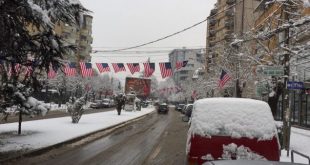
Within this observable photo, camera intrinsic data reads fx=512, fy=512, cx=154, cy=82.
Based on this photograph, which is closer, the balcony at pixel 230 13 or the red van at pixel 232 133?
the red van at pixel 232 133

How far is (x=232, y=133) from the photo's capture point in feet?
28.6

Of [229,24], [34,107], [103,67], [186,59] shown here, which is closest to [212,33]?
[186,59]

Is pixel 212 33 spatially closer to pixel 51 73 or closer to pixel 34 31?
pixel 51 73

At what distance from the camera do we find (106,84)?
155 metres

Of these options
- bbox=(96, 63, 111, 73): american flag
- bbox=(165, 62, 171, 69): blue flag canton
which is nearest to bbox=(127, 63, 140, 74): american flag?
bbox=(96, 63, 111, 73): american flag

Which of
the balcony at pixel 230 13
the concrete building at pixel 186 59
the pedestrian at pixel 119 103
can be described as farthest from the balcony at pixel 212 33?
the pedestrian at pixel 119 103

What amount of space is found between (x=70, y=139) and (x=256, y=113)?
40.1ft

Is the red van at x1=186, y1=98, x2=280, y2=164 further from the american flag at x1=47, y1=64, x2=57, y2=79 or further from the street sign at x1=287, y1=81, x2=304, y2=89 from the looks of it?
the american flag at x1=47, y1=64, x2=57, y2=79

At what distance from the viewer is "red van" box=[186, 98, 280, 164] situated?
8570 mm

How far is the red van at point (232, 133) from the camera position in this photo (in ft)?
28.1

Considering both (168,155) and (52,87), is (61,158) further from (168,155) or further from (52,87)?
(52,87)

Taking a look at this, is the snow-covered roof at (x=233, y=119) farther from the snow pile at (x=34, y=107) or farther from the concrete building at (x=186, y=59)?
the concrete building at (x=186, y=59)

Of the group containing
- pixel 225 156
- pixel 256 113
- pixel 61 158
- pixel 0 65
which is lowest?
pixel 61 158

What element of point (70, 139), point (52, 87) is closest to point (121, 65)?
point (70, 139)
